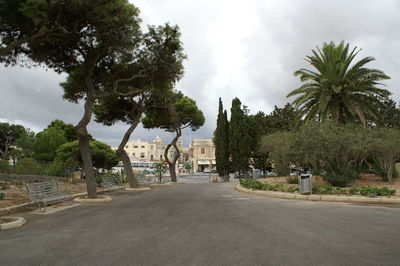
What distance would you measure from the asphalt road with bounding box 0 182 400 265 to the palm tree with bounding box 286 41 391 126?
13326 mm

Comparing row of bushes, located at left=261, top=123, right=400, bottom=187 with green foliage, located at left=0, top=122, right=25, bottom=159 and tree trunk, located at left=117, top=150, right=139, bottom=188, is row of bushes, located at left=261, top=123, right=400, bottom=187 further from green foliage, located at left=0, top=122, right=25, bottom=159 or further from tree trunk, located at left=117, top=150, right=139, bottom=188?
green foliage, located at left=0, top=122, right=25, bottom=159

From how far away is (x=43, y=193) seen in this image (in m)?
10.6

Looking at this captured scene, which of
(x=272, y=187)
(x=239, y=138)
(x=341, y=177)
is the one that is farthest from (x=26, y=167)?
(x=239, y=138)

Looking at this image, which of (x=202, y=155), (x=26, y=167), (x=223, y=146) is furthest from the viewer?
(x=202, y=155)

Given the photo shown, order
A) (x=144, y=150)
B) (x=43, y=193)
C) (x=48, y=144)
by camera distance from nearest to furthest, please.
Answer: (x=43, y=193), (x=48, y=144), (x=144, y=150)

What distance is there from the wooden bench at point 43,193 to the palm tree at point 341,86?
1649 cm

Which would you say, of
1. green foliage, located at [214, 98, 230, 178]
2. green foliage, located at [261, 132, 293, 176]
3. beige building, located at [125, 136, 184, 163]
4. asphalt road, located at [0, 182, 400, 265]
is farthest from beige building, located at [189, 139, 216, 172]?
asphalt road, located at [0, 182, 400, 265]

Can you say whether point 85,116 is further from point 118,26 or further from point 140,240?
point 140,240

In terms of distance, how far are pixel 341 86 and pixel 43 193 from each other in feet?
61.2

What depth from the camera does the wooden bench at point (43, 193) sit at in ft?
32.6

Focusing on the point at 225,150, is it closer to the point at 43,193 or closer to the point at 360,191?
the point at 360,191

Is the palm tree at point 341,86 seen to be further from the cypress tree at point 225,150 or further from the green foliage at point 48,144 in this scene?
the green foliage at point 48,144

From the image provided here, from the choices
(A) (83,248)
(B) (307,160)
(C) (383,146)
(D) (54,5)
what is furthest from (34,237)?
(C) (383,146)

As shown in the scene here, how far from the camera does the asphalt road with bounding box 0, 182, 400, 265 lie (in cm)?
453
